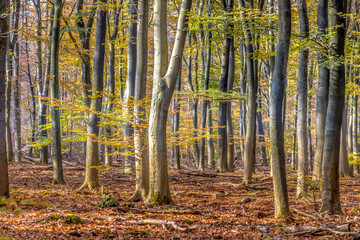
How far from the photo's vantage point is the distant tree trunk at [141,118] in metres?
8.56

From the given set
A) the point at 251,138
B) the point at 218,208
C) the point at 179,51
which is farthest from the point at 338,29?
the point at 251,138

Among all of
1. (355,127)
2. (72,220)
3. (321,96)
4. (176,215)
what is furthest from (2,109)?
(355,127)

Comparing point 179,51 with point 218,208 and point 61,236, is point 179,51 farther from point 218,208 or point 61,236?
point 61,236

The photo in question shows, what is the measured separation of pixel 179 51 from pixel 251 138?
5476 mm

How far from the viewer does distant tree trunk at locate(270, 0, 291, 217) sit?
6.73m

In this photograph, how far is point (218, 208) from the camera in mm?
8539

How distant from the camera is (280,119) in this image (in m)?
6.80

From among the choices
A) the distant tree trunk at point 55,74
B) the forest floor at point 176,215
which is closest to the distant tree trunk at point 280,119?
the forest floor at point 176,215

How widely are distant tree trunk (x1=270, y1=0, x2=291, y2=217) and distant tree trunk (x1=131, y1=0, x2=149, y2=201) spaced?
11.1ft

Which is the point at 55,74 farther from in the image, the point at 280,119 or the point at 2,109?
the point at 280,119

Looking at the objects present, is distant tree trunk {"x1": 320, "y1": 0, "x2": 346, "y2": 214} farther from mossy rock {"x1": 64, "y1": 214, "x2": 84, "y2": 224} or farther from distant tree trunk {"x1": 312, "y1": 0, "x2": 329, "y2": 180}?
mossy rock {"x1": 64, "y1": 214, "x2": 84, "y2": 224}

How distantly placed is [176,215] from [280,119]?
124 inches

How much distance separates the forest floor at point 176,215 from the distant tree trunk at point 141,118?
Result: 59cm

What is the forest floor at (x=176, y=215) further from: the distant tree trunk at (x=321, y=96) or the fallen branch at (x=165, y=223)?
the distant tree trunk at (x=321, y=96)
